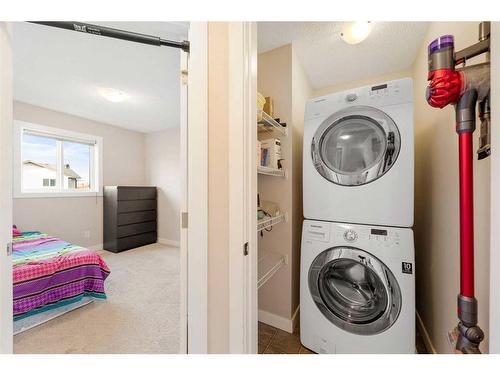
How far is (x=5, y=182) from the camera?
77cm

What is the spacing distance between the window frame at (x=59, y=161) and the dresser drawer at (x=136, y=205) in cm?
57

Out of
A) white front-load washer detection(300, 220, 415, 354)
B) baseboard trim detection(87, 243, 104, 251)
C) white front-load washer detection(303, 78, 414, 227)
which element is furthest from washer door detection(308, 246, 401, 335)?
baseboard trim detection(87, 243, 104, 251)

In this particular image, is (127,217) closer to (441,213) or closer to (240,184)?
(240,184)

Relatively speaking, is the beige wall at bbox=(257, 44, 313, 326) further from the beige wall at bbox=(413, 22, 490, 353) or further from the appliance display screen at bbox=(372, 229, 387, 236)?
the beige wall at bbox=(413, 22, 490, 353)

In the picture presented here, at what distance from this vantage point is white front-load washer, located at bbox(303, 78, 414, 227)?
116 cm

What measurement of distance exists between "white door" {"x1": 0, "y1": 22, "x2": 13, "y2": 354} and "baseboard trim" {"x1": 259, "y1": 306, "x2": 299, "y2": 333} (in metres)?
1.51

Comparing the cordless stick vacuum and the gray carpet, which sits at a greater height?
the cordless stick vacuum

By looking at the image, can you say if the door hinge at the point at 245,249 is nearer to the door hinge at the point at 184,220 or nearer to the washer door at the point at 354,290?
the door hinge at the point at 184,220

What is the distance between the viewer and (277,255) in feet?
5.68

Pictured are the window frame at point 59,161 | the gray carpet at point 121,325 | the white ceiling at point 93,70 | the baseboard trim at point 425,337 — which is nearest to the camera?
the baseboard trim at point 425,337

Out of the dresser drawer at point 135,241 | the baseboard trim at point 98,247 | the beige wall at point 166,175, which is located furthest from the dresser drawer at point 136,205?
the baseboard trim at point 98,247

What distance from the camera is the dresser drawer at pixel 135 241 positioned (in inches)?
145
